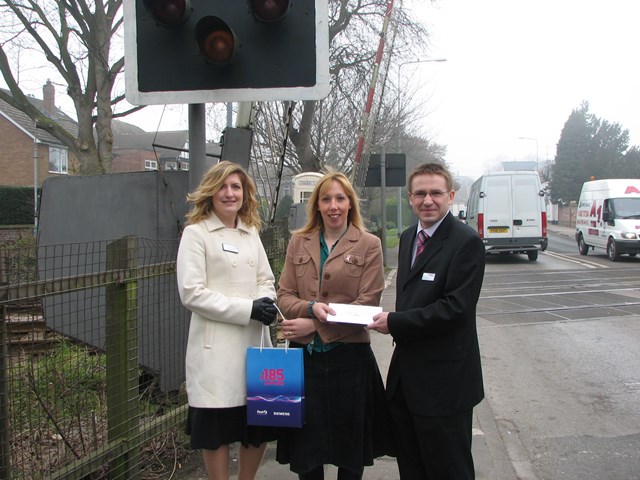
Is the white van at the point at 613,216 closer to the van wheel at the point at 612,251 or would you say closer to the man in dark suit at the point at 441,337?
the van wheel at the point at 612,251

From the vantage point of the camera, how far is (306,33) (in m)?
3.26

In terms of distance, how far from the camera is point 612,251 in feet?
61.6

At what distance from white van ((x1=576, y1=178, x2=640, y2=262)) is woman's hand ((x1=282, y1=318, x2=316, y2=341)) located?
17.9 meters

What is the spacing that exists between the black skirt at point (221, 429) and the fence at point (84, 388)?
0.59m

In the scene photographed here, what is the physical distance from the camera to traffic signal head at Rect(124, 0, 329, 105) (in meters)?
3.13

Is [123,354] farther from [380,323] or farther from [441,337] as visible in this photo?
[441,337]

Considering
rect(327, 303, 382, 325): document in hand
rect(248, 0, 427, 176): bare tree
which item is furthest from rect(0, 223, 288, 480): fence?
rect(248, 0, 427, 176): bare tree

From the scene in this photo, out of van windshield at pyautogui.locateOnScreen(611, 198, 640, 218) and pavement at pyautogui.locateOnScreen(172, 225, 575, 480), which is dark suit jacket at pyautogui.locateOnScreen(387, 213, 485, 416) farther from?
van windshield at pyautogui.locateOnScreen(611, 198, 640, 218)

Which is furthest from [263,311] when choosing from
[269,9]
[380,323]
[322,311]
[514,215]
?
[514,215]

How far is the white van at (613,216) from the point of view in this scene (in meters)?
18.1

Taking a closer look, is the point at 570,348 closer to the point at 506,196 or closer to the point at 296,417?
the point at 296,417

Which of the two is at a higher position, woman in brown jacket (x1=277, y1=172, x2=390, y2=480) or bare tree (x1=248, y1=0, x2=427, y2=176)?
bare tree (x1=248, y1=0, x2=427, y2=176)

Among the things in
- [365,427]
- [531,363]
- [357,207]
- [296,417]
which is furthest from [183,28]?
[531,363]

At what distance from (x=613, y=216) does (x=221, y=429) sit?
1910 centimetres
